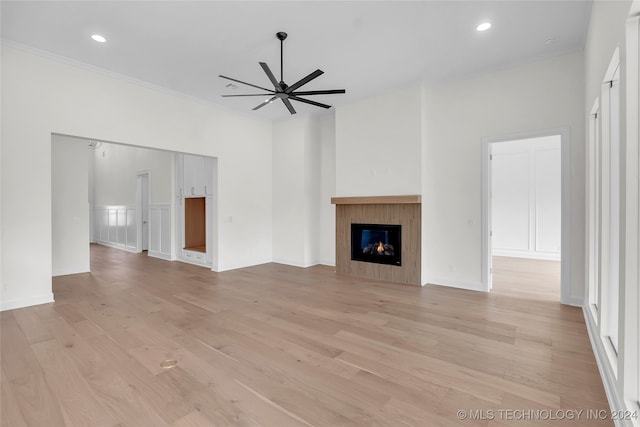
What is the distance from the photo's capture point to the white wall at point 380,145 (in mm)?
4684

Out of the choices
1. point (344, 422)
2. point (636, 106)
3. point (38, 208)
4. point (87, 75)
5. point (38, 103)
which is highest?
point (87, 75)

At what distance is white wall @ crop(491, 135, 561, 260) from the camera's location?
21.7 feet

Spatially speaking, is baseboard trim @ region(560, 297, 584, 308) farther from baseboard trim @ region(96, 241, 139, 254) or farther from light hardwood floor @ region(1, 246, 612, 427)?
baseboard trim @ region(96, 241, 139, 254)

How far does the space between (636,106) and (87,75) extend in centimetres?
551

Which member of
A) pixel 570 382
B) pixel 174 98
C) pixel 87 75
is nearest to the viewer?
pixel 570 382

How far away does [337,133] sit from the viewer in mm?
5578

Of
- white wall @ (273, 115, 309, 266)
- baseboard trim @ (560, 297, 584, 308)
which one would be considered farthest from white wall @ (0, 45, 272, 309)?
baseboard trim @ (560, 297, 584, 308)

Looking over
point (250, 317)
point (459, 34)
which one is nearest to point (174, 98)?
point (250, 317)

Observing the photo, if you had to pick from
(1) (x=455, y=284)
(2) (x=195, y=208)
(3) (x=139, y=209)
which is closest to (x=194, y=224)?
(2) (x=195, y=208)

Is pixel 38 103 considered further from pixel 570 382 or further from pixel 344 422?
pixel 570 382

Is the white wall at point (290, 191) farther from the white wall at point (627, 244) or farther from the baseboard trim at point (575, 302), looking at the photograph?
the white wall at point (627, 244)

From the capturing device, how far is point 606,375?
1942mm

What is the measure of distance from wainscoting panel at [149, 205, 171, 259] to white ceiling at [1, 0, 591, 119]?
347 cm

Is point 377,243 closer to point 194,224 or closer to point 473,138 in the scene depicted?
point 473,138
